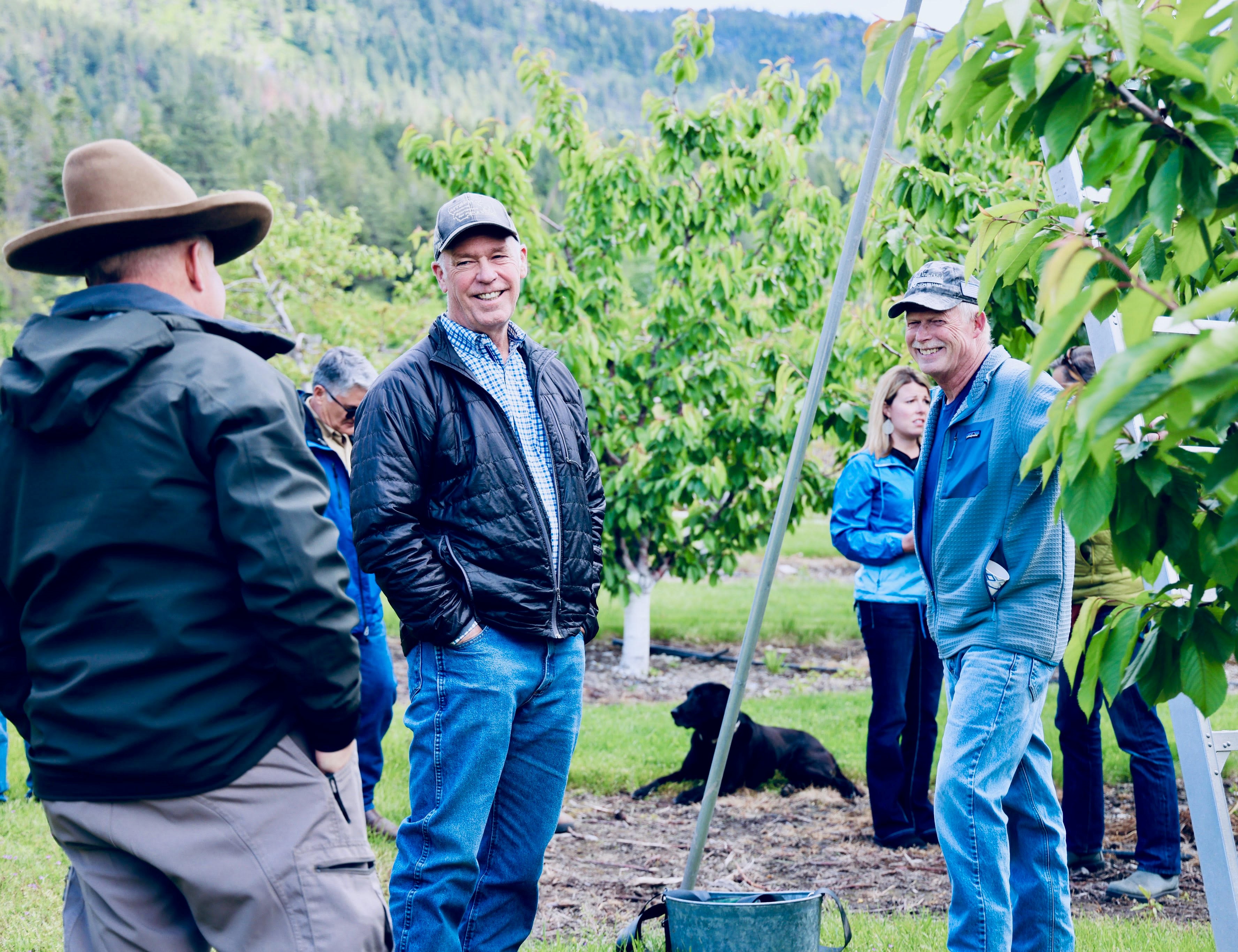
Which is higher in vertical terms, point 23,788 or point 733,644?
point 23,788

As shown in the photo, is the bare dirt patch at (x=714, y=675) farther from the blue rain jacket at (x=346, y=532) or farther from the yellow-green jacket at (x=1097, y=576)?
the yellow-green jacket at (x=1097, y=576)

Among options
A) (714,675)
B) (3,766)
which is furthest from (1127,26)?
(714,675)

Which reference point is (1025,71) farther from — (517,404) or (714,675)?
(714,675)

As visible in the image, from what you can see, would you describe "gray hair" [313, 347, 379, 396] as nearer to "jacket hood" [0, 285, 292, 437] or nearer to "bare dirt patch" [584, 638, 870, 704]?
"jacket hood" [0, 285, 292, 437]

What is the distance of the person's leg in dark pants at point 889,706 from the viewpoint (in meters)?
5.11

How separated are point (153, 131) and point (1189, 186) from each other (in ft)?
311

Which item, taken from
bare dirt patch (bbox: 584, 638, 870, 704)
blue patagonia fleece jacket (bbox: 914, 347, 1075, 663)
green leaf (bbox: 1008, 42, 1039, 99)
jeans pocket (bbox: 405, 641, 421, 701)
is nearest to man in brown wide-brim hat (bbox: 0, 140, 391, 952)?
jeans pocket (bbox: 405, 641, 421, 701)

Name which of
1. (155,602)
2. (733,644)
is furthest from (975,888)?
(733,644)

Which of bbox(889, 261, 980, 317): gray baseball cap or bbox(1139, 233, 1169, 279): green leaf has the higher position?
bbox(1139, 233, 1169, 279): green leaf

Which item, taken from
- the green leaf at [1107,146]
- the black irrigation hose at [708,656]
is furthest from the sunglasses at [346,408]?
the black irrigation hose at [708,656]

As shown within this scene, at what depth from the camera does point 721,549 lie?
958cm

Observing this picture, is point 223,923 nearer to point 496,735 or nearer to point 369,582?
point 496,735

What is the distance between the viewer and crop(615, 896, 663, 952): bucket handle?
124 inches

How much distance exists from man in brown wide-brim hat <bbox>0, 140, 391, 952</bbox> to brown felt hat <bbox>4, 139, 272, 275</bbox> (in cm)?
1
